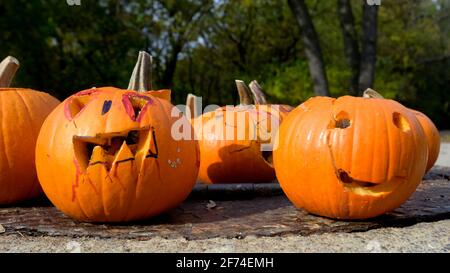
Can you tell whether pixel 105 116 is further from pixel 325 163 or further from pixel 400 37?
pixel 400 37

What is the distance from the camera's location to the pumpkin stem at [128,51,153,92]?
3248 millimetres

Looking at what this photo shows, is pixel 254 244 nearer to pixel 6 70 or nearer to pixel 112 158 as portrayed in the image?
pixel 112 158

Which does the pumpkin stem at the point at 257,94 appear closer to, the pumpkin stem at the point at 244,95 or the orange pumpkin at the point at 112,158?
the pumpkin stem at the point at 244,95

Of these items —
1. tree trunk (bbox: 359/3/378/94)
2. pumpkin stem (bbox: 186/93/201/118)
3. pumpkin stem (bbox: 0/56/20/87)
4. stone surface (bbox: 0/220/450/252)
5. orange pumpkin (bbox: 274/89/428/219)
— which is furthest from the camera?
tree trunk (bbox: 359/3/378/94)

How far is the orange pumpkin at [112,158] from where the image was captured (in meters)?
2.70

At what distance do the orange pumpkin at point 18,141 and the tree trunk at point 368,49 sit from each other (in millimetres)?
10168

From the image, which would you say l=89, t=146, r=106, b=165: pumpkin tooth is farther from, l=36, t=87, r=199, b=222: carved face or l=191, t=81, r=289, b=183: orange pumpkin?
l=191, t=81, r=289, b=183: orange pumpkin

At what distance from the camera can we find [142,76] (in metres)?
3.26

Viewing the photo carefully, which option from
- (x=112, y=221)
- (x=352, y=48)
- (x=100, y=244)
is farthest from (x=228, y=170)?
(x=352, y=48)

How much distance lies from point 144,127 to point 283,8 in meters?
18.6

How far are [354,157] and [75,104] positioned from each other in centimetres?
161

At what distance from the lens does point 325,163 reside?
9.26 ft

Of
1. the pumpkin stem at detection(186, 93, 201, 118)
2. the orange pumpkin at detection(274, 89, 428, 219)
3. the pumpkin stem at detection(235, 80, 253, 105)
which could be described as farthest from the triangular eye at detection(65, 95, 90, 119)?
the pumpkin stem at detection(186, 93, 201, 118)

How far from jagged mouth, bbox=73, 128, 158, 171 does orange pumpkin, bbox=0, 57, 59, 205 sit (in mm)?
673
